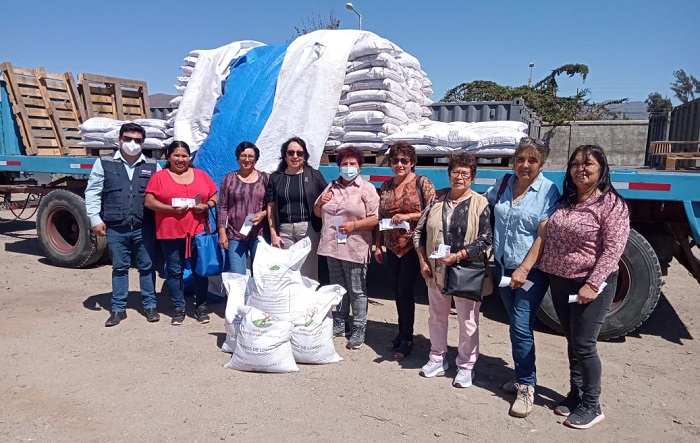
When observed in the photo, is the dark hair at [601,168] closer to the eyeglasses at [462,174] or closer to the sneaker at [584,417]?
the eyeglasses at [462,174]

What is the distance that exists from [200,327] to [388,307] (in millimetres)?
1867

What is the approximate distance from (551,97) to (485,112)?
12.6 meters

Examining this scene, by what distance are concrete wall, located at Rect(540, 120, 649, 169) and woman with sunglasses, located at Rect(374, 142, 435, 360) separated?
18.4ft

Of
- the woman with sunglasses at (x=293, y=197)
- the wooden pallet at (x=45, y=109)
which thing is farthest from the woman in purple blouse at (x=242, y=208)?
the wooden pallet at (x=45, y=109)

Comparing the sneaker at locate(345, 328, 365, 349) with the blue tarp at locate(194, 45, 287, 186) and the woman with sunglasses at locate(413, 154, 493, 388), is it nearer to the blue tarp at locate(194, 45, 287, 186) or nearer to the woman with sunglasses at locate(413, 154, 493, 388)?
the woman with sunglasses at locate(413, 154, 493, 388)

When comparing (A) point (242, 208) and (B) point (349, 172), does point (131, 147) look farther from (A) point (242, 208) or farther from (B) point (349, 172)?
(B) point (349, 172)

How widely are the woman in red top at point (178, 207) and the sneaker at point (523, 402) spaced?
2804 mm

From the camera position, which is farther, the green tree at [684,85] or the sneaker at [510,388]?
the green tree at [684,85]

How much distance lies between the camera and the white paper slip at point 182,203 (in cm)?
436

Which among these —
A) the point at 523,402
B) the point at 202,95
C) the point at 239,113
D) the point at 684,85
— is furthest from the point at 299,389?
the point at 684,85

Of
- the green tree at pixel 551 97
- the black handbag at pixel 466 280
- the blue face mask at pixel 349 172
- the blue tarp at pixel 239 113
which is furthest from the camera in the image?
the green tree at pixel 551 97

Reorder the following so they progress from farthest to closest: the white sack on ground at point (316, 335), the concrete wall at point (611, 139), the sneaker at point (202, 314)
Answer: the concrete wall at point (611, 139)
the sneaker at point (202, 314)
the white sack on ground at point (316, 335)

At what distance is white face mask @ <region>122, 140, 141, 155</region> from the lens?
4.49 metres

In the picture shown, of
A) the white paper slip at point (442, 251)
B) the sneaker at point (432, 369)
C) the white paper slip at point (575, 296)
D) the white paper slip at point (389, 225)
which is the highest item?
the white paper slip at point (389, 225)
